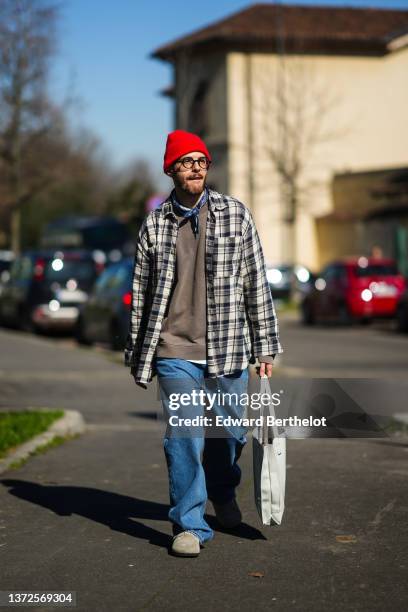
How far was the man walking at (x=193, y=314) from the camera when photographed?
5.38 m

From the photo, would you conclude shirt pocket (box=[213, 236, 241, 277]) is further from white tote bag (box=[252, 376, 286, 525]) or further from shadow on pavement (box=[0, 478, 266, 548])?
shadow on pavement (box=[0, 478, 266, 548])

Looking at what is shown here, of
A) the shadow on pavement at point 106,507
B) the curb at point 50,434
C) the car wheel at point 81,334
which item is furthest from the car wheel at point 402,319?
the shadow on pavement at point 106,507

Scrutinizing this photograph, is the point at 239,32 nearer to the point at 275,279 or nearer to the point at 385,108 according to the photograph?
the point at 385,108

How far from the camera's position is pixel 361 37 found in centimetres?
4609

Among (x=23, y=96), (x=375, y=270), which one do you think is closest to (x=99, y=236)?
(x=23, y=96)

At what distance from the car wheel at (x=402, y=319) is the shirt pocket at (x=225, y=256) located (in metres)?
18.9

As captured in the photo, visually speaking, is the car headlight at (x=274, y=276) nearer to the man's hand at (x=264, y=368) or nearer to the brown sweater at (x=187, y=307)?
the man's hand at (x=264, y=368)

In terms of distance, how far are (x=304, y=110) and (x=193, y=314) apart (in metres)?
40.0

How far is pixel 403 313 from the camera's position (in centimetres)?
2403

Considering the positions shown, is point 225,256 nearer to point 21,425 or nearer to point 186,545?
point 186,545

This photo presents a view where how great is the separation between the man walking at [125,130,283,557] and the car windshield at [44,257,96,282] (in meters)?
18.0

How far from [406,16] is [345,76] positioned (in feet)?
19.4

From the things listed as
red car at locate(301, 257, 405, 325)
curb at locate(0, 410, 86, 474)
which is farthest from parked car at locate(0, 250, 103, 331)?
curb at locate(0, 410, 86, 474)

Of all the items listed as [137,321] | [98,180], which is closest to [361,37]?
[137,321]
